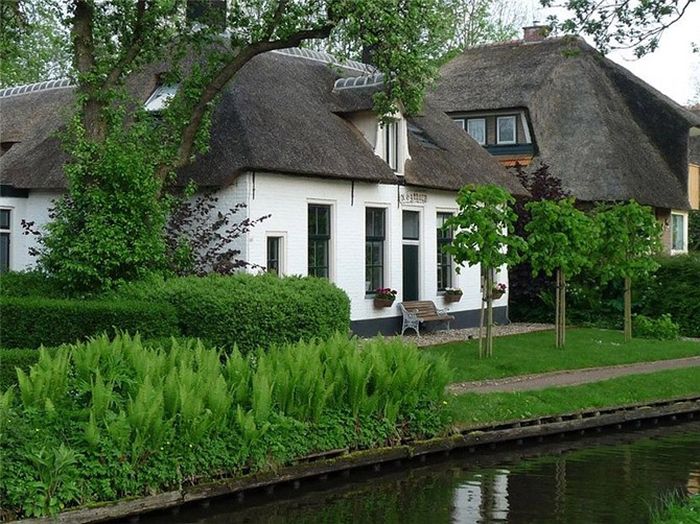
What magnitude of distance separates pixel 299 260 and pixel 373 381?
856 cm

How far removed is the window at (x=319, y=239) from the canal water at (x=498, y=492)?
8.47 meters

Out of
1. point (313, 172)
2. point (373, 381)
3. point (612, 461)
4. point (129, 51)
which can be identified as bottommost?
point (612, 461)

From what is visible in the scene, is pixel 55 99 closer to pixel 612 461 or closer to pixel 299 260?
pixel 299 260

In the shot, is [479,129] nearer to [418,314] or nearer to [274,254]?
[418,314]

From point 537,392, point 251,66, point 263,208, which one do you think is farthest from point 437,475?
point 251,66

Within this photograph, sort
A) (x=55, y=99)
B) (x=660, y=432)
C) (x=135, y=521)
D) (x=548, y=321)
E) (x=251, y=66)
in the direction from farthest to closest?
(x=548, y=321), (x=55, y=99), (x=251, y=66), (x=660, y=432), (x=135, y=521)

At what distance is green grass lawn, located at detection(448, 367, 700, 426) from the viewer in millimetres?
14938

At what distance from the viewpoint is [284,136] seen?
21406 millimetres

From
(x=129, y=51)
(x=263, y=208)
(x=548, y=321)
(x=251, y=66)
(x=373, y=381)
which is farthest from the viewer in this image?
(x=548, y=321)

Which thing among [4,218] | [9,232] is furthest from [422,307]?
[4,218]

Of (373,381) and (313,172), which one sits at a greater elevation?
(313,172)

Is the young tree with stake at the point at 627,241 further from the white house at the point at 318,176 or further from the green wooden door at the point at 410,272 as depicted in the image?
the green wooden door at the point at 410,272

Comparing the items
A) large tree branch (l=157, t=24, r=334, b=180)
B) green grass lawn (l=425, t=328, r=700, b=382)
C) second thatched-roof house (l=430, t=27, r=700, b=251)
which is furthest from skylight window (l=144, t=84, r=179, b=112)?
second thatched-roof house (l=430, t=27, r=700, b=251)

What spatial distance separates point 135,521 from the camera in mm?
10375
